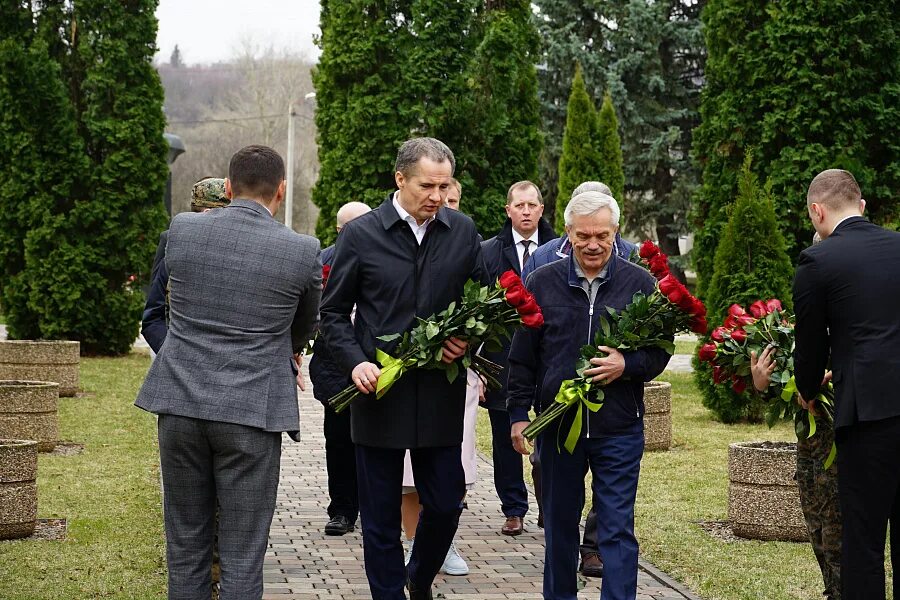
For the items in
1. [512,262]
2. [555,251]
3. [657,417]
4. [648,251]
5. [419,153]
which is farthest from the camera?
[657,417]

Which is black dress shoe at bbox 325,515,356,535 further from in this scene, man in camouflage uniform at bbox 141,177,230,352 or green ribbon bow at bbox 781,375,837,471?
green ribbon bow at bbox 781,375,837,471

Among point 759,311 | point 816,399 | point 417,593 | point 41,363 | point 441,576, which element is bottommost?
point 41,363

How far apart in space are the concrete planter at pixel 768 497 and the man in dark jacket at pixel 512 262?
1459 mm

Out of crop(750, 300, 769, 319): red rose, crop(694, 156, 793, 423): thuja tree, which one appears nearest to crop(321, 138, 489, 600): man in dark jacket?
crop(750, 300, 769, 319): red rose

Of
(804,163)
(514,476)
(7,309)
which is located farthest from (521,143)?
(514,476)

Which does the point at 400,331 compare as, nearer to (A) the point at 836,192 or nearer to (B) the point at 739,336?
(B) the point at 739,336

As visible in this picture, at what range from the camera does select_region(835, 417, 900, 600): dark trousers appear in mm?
5105

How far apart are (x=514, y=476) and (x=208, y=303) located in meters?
3.94

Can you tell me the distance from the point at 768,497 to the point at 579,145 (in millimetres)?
14264

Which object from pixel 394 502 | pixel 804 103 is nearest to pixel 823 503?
pixel 394 502

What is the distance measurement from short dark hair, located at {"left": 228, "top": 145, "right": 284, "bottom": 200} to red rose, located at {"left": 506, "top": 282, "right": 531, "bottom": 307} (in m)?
1.10

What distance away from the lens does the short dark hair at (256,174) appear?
16.1 feet

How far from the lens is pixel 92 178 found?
1972 cm

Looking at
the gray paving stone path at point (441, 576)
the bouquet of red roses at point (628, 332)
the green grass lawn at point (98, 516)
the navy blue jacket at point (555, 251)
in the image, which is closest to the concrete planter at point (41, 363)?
the green grass lawn at point (98, 516)
